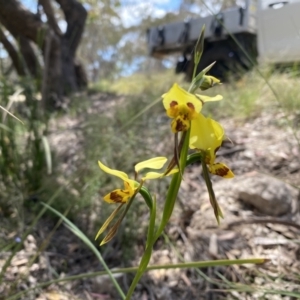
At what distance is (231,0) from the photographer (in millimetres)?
14188

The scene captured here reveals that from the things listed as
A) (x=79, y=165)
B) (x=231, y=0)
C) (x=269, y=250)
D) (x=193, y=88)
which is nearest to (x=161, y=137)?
(x=79, y=165)

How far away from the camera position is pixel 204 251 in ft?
6.00

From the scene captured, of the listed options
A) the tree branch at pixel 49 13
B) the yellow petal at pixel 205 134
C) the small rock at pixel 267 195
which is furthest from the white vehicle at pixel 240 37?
the tree branch at pixel 49 13

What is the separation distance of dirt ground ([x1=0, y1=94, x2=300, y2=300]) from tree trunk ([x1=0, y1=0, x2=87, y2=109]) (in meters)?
1.99

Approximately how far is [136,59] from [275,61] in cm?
2052

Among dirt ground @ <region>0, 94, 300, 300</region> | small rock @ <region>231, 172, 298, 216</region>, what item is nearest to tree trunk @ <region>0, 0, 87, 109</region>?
dirt ground @ <region>0, 94, 300, 300</region>

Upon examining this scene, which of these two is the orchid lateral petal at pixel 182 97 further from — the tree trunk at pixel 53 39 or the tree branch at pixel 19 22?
the tree branch at pixel 19 22

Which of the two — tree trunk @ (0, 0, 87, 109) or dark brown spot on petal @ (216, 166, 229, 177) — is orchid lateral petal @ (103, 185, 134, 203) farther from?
tree trunk @ (0, 0, 87, 109)

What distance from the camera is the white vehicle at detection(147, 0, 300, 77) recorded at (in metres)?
3.40

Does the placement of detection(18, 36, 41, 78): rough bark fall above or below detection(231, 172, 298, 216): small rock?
above

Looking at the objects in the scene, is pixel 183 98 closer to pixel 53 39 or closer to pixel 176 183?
pixel 176 183

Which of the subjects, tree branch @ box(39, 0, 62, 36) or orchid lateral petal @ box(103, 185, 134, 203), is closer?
orchid lateral petal @ box(103, 185, 134, 203)

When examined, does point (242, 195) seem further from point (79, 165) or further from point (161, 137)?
point (79, 165)

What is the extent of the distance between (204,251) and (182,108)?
1.32 m
